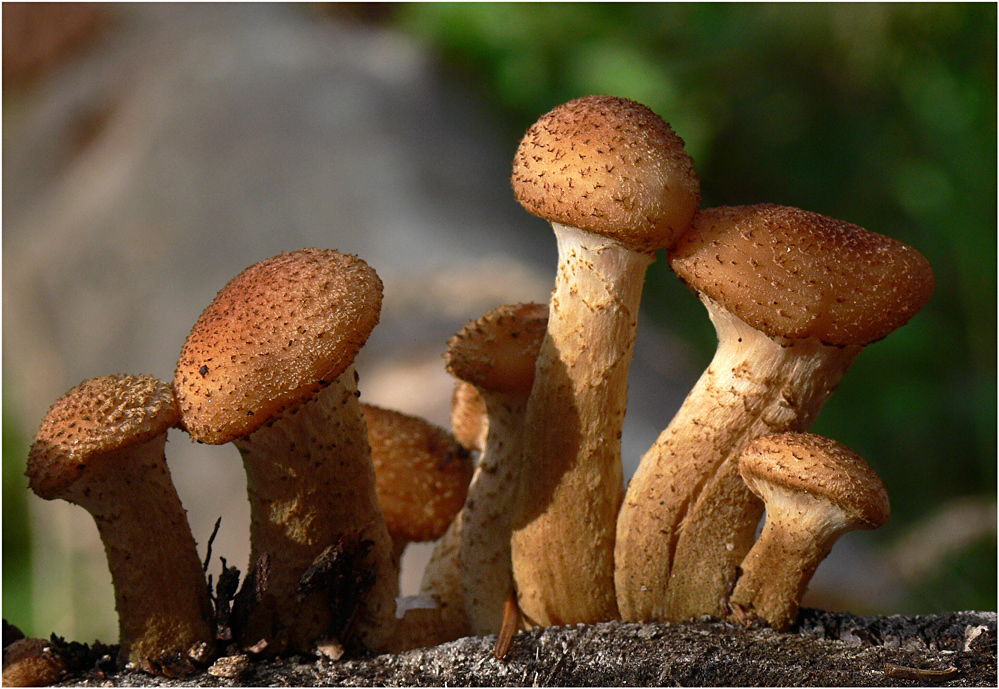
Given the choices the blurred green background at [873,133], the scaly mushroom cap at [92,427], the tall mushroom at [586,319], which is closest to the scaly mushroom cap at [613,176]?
the tall mushroom at [586,319]

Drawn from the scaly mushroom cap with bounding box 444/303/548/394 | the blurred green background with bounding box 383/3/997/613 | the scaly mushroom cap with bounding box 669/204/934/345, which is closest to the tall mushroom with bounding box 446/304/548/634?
the scaly mushroom cap with bounding box 444/303/548/394

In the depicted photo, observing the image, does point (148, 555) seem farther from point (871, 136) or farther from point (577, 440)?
point (871, 136)

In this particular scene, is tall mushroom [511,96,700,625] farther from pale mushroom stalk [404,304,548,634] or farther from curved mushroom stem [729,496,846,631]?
curved mushroom stem [729,496,846,631]

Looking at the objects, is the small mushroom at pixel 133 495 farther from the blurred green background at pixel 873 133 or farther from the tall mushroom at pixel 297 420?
the blurred green background at pixel 873 133

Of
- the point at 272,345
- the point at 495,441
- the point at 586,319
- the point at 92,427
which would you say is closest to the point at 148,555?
the point at 92,427

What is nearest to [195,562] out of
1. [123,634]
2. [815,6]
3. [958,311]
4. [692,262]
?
[123,634]
